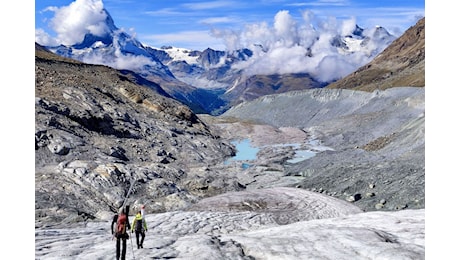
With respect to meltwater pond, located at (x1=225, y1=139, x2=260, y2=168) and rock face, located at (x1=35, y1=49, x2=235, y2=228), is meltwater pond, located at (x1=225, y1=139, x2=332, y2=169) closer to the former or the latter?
meltwater pond, located at (x1=225, y1=139, x2=260, y2=168)

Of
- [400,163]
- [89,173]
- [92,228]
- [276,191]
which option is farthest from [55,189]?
[400,163]

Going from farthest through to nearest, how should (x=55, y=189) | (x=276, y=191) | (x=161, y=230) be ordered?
1. (x=276, y=191)
2. (x=55, y=189)
3. (x=161, y=230)

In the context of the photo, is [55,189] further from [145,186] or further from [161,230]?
[161,230]

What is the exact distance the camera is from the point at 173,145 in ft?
193

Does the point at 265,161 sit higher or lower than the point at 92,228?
higher

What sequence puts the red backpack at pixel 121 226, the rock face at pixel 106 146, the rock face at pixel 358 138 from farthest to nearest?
the rock face at pixel 358 138
the rock face at pixel 106 146
the red backpack at pixel 121 226

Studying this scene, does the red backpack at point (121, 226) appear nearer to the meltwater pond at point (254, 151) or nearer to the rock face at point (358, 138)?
the rock face at point (358, 138)

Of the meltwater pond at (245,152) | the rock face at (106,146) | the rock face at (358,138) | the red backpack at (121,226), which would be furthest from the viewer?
the meltwater pond at (245,152)

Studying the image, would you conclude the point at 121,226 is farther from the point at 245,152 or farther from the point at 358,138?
the point at 358,138

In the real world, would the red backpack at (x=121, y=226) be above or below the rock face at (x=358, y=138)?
below

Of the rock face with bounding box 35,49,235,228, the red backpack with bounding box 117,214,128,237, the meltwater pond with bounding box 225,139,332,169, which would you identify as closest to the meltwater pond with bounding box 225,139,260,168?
the meltwater pond with bounding box 225,139,332,169

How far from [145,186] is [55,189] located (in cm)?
760

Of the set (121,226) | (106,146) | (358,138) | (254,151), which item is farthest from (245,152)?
(121,226)

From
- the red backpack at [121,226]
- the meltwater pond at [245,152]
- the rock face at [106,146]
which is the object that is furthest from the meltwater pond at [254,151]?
the red backpack at [121,226]
